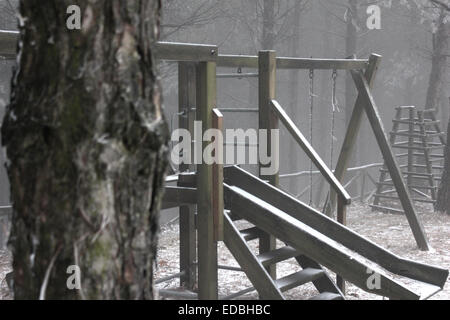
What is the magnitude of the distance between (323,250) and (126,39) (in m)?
3.23

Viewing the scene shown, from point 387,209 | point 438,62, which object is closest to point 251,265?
point 387,209

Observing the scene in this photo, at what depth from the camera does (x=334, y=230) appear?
237 inches

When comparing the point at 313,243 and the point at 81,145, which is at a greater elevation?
the point at 81,145

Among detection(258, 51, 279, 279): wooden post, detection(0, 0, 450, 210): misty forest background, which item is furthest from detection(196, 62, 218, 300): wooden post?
detection(0, 0, 450, 210): misty forest background

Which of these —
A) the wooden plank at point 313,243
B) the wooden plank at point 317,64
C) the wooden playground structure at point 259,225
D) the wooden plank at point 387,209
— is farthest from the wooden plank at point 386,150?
the wooden plank at point 313,243

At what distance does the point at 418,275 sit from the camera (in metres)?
5.84

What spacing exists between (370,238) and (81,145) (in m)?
8.00

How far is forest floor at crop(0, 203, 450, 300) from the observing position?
6980 millimetres

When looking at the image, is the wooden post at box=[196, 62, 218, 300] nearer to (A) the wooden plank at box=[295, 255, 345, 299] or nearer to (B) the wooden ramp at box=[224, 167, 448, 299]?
(B) the wooden ramp at box=[224, 167, 448, 299]

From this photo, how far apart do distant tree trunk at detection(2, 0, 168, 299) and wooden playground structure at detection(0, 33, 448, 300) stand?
234 centimetres

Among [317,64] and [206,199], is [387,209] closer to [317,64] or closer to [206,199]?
[317,64]

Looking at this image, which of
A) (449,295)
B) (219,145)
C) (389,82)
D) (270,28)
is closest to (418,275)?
Result: (449,295)

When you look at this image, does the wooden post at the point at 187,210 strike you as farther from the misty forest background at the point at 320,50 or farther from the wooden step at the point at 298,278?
the misty forest background at the point at 320,50

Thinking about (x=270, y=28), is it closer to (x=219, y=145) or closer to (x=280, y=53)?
(x=280, y=53)
